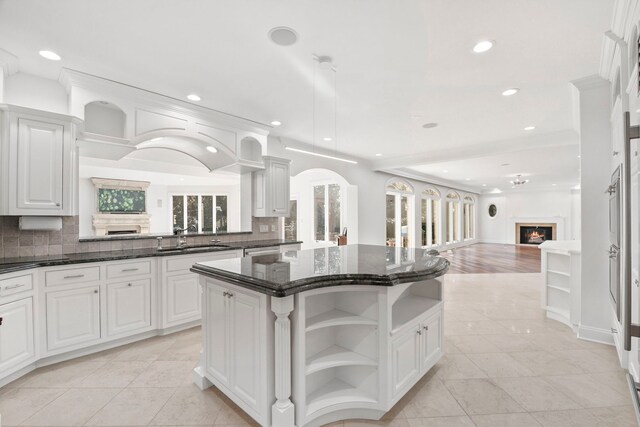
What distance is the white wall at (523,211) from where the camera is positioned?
11.7 m

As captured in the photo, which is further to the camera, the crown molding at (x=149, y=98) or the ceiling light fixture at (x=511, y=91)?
the ceiling light fixture at (x=511, y=91)

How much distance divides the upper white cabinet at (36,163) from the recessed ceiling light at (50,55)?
1.61 ft

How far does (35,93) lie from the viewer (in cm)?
290

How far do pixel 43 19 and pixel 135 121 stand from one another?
Result: 1.19m

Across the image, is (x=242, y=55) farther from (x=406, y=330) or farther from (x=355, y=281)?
(x=406, y=330)

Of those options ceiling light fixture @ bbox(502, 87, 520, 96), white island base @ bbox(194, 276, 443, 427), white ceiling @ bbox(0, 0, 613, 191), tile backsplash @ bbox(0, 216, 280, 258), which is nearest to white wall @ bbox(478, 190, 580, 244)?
white ceiling @ bbox(0, 0, 613, 191)

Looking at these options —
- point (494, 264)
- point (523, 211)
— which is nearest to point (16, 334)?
point (494, 264)

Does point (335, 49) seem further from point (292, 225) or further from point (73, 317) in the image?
point (292, 225)

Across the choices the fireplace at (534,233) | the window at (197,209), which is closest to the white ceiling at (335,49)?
the window at (197,209)

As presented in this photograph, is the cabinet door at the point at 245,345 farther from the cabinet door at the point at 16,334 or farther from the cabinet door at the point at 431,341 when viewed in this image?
the cabinet door at the point at 16,334

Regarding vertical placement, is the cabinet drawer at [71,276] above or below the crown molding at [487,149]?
below

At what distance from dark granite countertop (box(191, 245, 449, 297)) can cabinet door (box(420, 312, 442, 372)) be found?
0.45 meters

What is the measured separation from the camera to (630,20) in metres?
1.91

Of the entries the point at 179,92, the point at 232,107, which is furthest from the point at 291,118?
the point at 179,92
